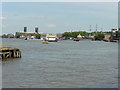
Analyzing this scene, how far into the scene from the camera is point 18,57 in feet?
153

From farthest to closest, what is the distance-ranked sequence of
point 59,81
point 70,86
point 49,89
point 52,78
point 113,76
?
point 113,76
point 52,78
point 59,81
point 70,86
point 49,89

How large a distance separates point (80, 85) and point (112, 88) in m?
2.50

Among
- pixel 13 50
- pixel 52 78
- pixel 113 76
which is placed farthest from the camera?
pixel 13 50

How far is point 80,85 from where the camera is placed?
22.0 m

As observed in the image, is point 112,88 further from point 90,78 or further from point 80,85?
point 90,78

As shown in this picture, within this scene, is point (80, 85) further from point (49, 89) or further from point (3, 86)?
point (3, 86)

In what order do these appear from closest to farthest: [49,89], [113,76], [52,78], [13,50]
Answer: [49,89], [52,78], [113,76], [13,50]

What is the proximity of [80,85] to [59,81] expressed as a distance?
88.7 inches

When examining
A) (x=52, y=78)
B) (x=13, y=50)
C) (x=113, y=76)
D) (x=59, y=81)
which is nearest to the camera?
(x=59, y=81)

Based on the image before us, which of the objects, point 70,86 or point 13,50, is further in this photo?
point 13,50

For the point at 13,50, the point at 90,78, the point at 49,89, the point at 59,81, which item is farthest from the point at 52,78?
the point at 13,50

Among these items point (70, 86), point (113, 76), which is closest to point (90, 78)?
point (113, 76)

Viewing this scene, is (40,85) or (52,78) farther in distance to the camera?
(52,78)

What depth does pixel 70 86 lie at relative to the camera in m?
21.5
